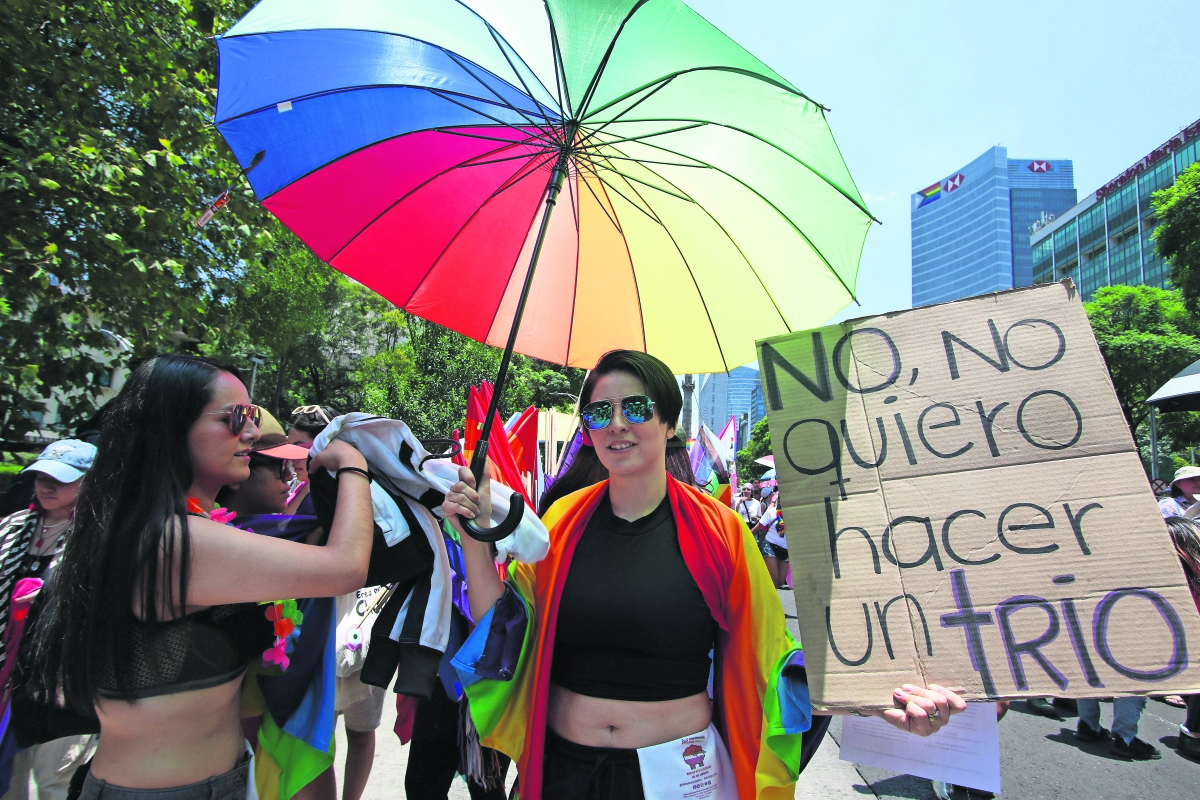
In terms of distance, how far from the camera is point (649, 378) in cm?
215

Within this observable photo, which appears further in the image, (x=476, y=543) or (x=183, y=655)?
(x=476, y=543)

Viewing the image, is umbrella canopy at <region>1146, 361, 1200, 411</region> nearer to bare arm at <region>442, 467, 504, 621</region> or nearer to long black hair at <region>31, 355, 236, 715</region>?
bare arm at <region>442, 467, 504, 621</region>

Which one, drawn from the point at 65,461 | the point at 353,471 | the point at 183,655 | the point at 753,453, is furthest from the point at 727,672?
the point at 753,453

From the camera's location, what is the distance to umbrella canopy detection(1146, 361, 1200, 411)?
867cm

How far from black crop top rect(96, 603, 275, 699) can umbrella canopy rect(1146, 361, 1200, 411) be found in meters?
10.6

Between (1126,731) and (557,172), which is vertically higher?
(557,172)

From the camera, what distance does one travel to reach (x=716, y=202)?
2.55m

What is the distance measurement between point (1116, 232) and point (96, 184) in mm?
93627

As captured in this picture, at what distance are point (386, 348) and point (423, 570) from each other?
2826cm

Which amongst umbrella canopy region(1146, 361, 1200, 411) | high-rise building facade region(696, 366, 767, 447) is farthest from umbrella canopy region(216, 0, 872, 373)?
high-rise building facade region(696, 366, 767, 447)

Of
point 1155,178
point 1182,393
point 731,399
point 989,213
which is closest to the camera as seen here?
point 1182,393

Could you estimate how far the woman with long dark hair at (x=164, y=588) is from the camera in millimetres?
1641

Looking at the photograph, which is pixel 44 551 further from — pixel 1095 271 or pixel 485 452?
pixel 1095 271

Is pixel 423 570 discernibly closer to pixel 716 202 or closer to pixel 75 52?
pixel 716 202
